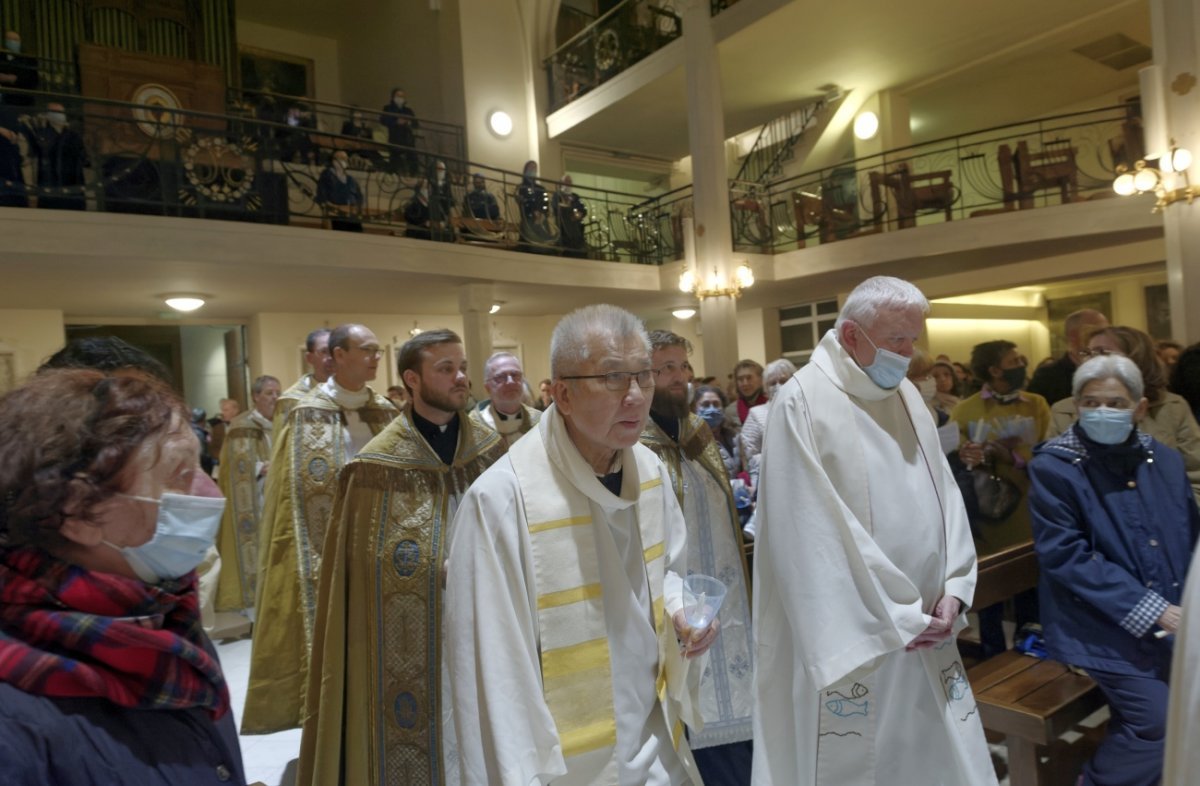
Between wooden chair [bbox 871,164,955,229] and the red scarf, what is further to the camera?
wooden chair [bbox 871,164,955,229]

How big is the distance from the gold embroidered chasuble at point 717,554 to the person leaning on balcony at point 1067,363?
2.48 m

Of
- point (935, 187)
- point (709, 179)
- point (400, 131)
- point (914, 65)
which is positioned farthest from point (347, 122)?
point (914, 65)

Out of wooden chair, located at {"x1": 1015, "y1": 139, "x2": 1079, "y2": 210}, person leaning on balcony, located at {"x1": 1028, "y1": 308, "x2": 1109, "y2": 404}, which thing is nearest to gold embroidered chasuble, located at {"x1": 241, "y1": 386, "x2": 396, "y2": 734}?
person leaning on balcony, located at {"x1": 1028, "y1": 308, "x2": 1109, "y2": 404}

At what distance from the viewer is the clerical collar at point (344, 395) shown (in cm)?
391

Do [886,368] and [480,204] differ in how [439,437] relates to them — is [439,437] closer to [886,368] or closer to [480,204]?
[886,368]

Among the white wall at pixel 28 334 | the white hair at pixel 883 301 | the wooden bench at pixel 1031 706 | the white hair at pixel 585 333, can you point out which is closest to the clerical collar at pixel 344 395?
the white hair at pixel 585 333

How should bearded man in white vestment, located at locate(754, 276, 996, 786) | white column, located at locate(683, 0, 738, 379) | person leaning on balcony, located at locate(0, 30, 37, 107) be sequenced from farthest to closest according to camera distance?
1. white column, located at locate(683, 0, 738, 379)
2. person leaning on balcony, located at locate(0, 30, 37, 107)
3. bearded man in white vestment, located at locate(754, 276, 996, 786)

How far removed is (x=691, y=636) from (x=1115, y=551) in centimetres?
181

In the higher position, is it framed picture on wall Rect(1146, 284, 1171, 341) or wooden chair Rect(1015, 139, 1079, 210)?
wooden chair Rect(1015, 139, 1079, 210)

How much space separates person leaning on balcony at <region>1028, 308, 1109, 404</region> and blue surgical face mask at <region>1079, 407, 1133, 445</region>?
185 cm

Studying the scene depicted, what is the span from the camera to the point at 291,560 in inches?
148

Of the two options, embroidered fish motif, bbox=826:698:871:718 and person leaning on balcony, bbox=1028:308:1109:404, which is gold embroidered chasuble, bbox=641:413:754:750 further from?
person leaning on balcony, bbox=1028:308:1109:404

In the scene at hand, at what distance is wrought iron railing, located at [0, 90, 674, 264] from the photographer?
8031mm

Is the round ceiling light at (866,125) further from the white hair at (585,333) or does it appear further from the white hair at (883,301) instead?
the white hair at (585,333)
